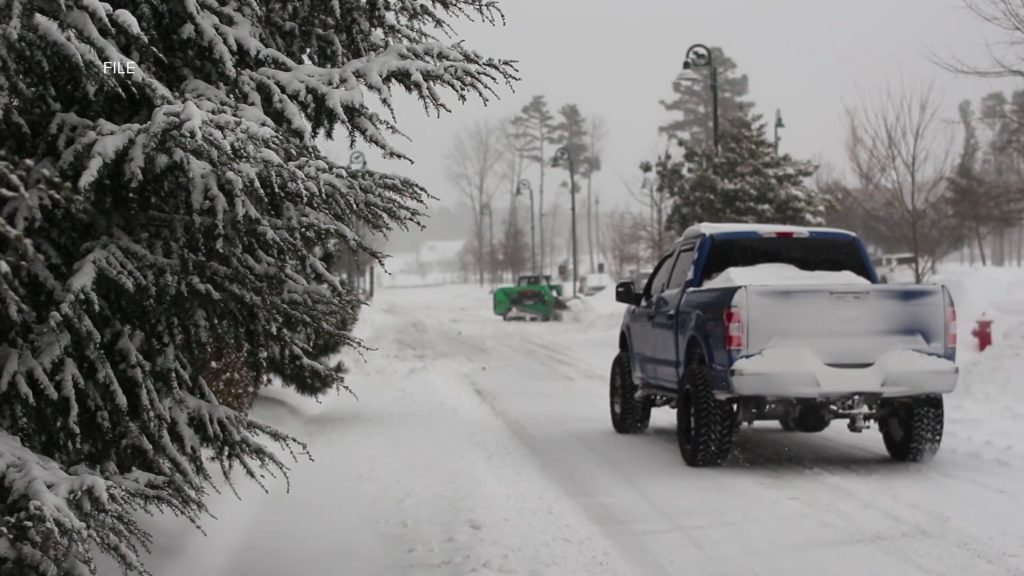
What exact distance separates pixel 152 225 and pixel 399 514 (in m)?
3.23

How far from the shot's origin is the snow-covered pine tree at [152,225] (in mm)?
3771

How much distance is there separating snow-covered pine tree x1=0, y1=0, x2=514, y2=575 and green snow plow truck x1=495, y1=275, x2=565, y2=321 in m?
35.9

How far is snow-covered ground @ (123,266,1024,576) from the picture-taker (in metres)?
5.74

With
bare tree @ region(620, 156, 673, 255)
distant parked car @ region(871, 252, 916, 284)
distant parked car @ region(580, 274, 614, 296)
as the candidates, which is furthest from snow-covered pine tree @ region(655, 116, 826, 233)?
distant parked car @ region(580, 274, 614, 296)

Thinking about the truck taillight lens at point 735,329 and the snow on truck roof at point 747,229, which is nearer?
the truck taillight lens at point 735,329

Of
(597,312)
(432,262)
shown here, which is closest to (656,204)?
(597,312)

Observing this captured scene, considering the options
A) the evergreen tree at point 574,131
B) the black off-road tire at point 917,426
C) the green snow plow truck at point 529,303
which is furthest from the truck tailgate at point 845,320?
the evergreen tree at point 574,131

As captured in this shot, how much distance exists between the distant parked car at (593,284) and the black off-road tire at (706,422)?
157 ft

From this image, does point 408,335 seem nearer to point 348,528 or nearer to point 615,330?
point 615,330

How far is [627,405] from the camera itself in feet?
36.7

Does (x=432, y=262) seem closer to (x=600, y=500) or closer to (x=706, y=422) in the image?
(x=706, y=422)

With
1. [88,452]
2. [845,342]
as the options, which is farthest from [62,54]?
[845,342]

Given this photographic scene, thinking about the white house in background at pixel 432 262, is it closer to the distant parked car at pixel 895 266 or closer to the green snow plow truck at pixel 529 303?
the distant parked car at pixel 895 266

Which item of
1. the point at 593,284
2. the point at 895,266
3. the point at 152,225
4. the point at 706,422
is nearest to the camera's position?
the point at 152,225
